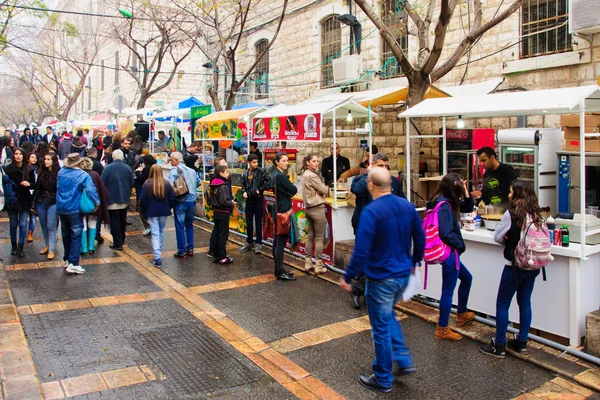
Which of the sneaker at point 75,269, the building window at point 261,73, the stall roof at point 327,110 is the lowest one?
the sneaker at point 75,269

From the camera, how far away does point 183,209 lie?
30.8ft

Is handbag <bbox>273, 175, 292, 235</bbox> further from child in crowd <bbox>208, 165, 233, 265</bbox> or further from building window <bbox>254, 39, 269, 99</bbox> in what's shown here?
building window <bbox>254, 39, 269, 99</bbox>

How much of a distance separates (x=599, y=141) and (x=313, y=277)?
14.6 feet

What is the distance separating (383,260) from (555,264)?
2.07 meters

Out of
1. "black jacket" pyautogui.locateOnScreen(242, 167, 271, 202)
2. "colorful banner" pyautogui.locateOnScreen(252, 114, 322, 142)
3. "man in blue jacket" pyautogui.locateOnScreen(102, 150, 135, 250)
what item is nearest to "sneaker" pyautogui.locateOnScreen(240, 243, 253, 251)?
"black jacket" pyautogui.locateOnScreen(242, 167, 271, 202)

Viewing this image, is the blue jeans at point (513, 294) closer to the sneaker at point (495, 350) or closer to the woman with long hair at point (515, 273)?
the woman with long hair at point (515, 273)

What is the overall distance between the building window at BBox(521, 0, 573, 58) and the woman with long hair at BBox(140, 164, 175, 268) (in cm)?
732

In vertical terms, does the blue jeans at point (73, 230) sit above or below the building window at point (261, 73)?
below

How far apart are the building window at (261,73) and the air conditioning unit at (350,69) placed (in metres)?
5.43

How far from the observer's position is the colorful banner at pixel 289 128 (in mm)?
8812

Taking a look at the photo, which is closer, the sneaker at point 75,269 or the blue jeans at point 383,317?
the blue jeans at point 383,317

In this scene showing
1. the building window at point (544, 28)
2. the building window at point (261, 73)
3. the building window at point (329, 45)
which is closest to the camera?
the building window at point (544, 28)

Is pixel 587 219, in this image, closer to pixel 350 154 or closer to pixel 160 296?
pixel 160 296

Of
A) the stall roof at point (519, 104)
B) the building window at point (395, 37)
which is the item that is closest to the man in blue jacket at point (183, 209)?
the stall roof at point (519, 104)
